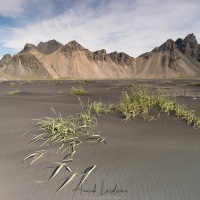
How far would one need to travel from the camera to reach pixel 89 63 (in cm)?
16162

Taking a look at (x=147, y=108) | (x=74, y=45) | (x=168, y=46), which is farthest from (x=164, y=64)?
(x=147, y=108)

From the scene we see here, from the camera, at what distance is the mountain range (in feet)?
409

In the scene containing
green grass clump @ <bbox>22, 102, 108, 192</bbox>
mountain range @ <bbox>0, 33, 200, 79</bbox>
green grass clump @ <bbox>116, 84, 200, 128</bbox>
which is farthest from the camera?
mountain range @ <bbox>0, 33, 200, 79</bbox>

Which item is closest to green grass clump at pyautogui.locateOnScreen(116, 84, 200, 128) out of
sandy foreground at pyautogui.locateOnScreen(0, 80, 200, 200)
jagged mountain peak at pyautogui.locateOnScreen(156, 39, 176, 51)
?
sandy foreground at pyautogui.locateOnScreen(0, 80, 200, 200)

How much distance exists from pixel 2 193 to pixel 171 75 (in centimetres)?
17781

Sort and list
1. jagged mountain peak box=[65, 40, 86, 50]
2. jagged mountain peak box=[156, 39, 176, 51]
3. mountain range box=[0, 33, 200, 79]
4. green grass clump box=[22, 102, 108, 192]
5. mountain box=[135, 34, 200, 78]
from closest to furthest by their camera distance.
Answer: green grass clump box=[22, 102, 108, 192], mountain range box=[0, 33, 200, 79], jagged mountain peak box=[65, 40, 86, 50], mountain box=[135, 34, 200, 78], jagged mountain peak box=[156, 39, 176, 51]

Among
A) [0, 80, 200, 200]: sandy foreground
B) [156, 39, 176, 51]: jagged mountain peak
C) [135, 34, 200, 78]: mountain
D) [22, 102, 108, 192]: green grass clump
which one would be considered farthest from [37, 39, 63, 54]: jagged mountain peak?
[0, 80, 200, 200]: sandy foreground

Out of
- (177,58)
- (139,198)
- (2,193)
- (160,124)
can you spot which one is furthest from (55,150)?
(177,58)

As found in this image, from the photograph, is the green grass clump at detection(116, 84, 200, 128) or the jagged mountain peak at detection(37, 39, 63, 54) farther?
the jagged mountain peak at detection(37, 39, 63, 54)

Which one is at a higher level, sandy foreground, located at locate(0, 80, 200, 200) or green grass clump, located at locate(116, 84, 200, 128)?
green grass clump, located at locate(116, 84, 200, 128)

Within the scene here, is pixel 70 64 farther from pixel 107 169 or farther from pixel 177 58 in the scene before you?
pixel 107 169

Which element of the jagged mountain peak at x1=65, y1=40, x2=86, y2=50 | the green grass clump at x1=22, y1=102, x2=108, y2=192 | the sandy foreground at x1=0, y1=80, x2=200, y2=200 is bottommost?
the sandy foreground at x1=0, y1=80, x2=200, y2=200
